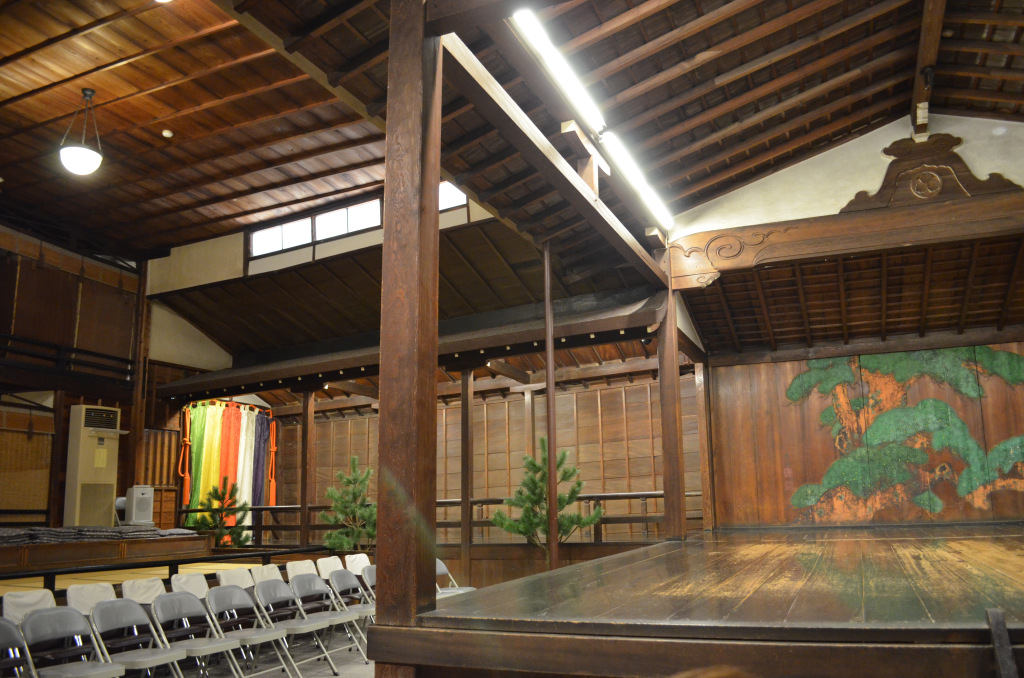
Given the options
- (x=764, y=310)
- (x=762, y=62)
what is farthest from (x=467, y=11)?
(x=764, y=310)

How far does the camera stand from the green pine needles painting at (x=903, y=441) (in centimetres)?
904

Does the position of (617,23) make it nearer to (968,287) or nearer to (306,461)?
(968,287)

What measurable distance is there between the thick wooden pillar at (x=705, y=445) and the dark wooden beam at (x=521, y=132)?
3660 mm

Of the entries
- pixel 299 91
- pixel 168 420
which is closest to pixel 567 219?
pixel 299 91

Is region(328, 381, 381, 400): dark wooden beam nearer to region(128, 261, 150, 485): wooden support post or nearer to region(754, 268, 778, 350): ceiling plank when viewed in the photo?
region(128, 261, 150, 485): wooden support post

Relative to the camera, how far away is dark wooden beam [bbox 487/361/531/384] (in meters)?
10.6

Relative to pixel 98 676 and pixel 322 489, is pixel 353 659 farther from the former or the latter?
pixel 322 489

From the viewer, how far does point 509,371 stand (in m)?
11.2

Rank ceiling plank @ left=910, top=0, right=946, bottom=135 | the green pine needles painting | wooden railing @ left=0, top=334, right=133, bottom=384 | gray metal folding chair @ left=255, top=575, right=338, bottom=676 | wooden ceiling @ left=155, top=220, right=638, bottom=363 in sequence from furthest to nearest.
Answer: wooden railing @ left=0, top=334, right=133, bottom=384 < wooden ceiling @ left=155, top=220, right=638, bottom=363 < the green pine needles painting < ceiling plank @ left=910, top=0, right=946, bottom=135 < gray metal folding chair @ left=255, top=575, right=338, bottom=676

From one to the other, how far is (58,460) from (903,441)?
1187 centimetres

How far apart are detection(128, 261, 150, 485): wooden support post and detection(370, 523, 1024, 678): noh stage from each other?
34.7 ft

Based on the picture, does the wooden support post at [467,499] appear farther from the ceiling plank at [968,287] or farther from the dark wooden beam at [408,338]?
the dark wooden beam at [408,338]

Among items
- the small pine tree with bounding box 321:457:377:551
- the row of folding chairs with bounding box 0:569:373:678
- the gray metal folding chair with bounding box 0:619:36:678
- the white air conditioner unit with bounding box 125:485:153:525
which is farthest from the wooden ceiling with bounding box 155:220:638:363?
the gray metal folding chair with bounding box 0:619:36:678

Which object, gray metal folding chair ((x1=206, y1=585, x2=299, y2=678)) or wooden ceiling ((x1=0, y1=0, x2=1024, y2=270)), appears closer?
wooden ceiling ((x1=0, y1=0, x2=1024, y2=270))
